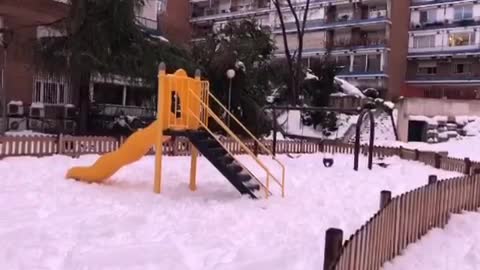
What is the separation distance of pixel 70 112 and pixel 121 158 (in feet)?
56.8

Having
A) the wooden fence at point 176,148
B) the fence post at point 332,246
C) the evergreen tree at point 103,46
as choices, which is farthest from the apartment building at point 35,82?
the fence post at point 332,246

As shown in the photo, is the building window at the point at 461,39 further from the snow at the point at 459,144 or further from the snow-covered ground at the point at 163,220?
the snow-covered ground at the point at 163,220

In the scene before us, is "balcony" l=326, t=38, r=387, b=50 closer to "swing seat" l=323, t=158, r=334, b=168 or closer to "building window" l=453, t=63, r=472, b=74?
"building window" l=453, t=63, r=472, b=74

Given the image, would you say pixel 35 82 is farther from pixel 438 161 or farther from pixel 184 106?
pixel 438 161

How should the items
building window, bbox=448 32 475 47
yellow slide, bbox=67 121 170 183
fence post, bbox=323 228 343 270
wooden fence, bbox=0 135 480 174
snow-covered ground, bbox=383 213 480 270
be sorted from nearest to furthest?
fence post, bbox=323 228 343 270
snow-covered ground, bbox=383 213 480 270
yellow slide, bbox=67 121 170 183
wooden fence, bbox=0 135 480 174
building window, bbox=448 32 475 47

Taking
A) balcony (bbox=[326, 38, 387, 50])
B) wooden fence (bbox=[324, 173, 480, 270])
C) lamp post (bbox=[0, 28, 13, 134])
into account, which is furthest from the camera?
balcony (bbox=[326, 38, 387, 50])

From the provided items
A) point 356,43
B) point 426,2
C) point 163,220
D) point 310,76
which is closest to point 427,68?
point 426,2

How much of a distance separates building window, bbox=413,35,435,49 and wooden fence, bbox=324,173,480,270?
47.3 m

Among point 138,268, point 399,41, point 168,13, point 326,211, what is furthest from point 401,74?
point 138,268

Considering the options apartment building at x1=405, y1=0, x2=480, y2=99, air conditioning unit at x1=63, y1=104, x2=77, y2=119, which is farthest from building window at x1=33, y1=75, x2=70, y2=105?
apartment building at x1=405, y1=0, x2=480, y2=99

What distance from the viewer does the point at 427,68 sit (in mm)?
56625

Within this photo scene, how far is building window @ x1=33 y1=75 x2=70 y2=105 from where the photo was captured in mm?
27469

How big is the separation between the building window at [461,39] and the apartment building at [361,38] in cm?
440

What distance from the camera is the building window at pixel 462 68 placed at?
53.4 meters
